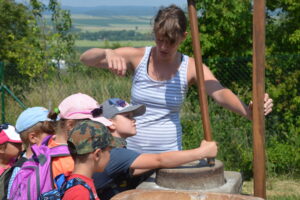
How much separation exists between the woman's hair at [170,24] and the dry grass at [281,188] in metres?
3.39

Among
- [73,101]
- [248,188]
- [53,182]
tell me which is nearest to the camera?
[53,182]

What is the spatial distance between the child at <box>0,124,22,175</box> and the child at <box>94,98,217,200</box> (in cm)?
103

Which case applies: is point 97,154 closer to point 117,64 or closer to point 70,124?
point 117,64

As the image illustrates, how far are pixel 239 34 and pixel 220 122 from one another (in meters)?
1.51

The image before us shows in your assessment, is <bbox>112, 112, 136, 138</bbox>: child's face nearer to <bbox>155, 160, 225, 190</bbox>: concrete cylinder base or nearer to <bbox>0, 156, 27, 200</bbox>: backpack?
<bbox>155, 160, 225, 190</bbox>: concrete cylinder base

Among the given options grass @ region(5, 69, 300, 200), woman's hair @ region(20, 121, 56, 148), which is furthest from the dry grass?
woman's hair @ region(20, 121, 56, 148)

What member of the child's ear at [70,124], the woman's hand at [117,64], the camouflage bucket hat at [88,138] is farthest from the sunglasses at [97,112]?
the camouflage bucket hat at [88,138]

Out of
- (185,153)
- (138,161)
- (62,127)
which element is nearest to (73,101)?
(62,127)

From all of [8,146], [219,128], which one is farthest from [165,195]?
[219,128]

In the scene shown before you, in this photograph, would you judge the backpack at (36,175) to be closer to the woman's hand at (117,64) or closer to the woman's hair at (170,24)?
the woman's hand at (117,64)

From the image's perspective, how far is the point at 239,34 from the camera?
7.81 metres

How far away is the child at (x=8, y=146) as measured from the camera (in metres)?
3.86

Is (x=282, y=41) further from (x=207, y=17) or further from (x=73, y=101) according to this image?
(x=73, y=101)

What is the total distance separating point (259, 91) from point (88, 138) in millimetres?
819
